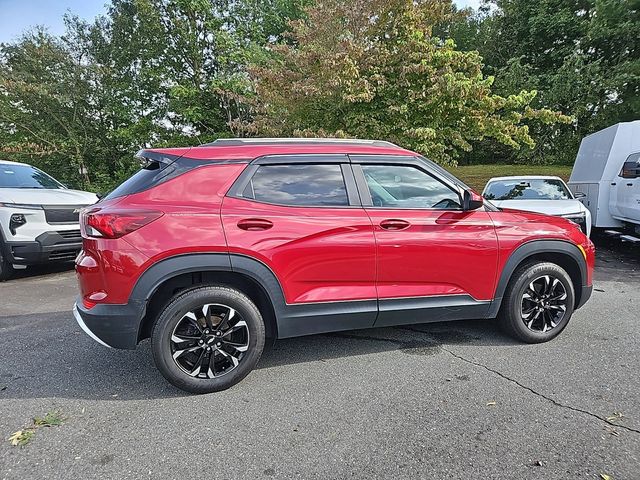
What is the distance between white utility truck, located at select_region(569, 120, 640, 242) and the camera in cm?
731

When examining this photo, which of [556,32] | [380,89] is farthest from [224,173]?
[556,32]

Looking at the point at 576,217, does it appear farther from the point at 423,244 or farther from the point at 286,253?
the point at 286,253

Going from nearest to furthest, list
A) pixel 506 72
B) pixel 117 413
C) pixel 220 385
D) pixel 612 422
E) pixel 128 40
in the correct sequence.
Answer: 1. pixel 612 422
2. pixel 117 413
3. pixel 220 385
4. pixel 128 40
5. pixel 506 72

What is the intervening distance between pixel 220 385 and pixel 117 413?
0.67 meters

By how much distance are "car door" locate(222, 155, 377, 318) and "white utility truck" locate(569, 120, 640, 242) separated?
6.42m

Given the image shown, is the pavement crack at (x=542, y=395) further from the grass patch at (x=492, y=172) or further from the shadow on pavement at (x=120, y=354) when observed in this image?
the grass patch at (x=492, y=172)

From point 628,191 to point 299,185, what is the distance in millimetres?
7225

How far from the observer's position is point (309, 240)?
297 centimetres

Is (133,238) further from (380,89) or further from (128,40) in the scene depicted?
(128,40)

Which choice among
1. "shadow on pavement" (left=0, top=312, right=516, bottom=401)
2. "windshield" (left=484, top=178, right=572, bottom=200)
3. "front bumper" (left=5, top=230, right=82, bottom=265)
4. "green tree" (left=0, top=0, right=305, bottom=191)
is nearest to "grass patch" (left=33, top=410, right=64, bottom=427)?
"shadow on pavement" (left=0, top=312, right=516, bottom=401)

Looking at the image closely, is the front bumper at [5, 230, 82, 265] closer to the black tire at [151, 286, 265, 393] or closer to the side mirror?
the black tire at [151, 286, 265, 393]

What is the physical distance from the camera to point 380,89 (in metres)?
9.02

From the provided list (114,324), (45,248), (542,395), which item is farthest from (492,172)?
(114,324)

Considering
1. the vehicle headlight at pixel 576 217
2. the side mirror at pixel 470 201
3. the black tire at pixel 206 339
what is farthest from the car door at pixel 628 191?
the black tire at pixel 206 339
